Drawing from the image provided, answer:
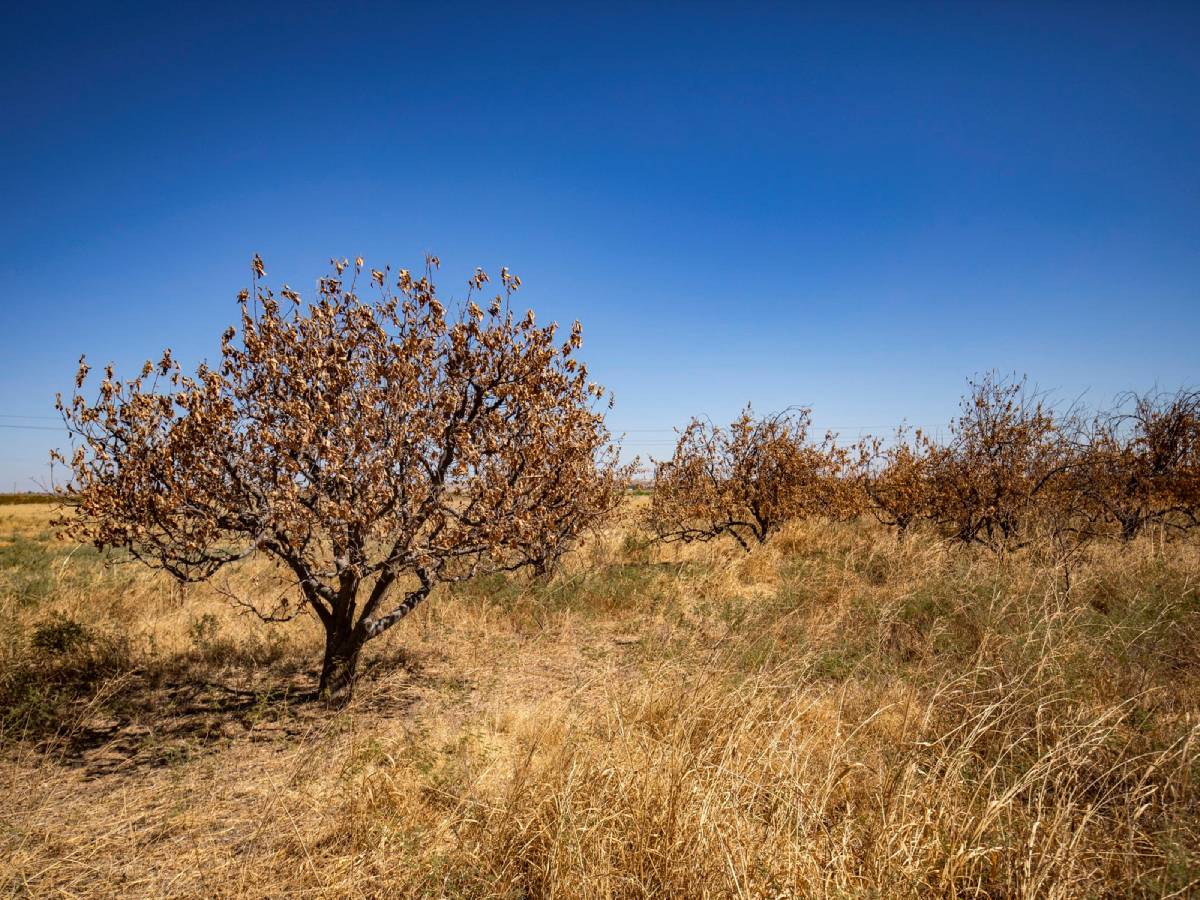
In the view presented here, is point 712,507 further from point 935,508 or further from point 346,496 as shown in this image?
point 346,496

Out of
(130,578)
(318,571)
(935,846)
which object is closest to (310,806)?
(318,571)

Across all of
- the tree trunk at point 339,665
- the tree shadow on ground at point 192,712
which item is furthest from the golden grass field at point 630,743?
the tree trunk at point 339,665

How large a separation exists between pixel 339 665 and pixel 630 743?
3649 mm

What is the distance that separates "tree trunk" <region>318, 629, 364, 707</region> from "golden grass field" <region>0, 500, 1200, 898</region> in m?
0.23

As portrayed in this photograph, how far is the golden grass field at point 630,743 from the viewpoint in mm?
2762

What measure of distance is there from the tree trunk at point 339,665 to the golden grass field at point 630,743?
0.23m

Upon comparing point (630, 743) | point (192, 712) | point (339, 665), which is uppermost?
point (630, 743)

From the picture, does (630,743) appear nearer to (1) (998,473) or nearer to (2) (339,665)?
(2) (339,665)

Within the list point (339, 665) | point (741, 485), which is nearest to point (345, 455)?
point (339, 665)

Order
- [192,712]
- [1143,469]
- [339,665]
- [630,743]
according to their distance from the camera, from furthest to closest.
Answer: [1143,469] < [339,665] < [192,712] < [630,743]

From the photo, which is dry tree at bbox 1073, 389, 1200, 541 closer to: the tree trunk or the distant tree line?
the distant tree line

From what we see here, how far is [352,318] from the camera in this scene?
209 inches

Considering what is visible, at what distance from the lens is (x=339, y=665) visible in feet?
19.0

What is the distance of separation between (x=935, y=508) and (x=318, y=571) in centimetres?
1227
